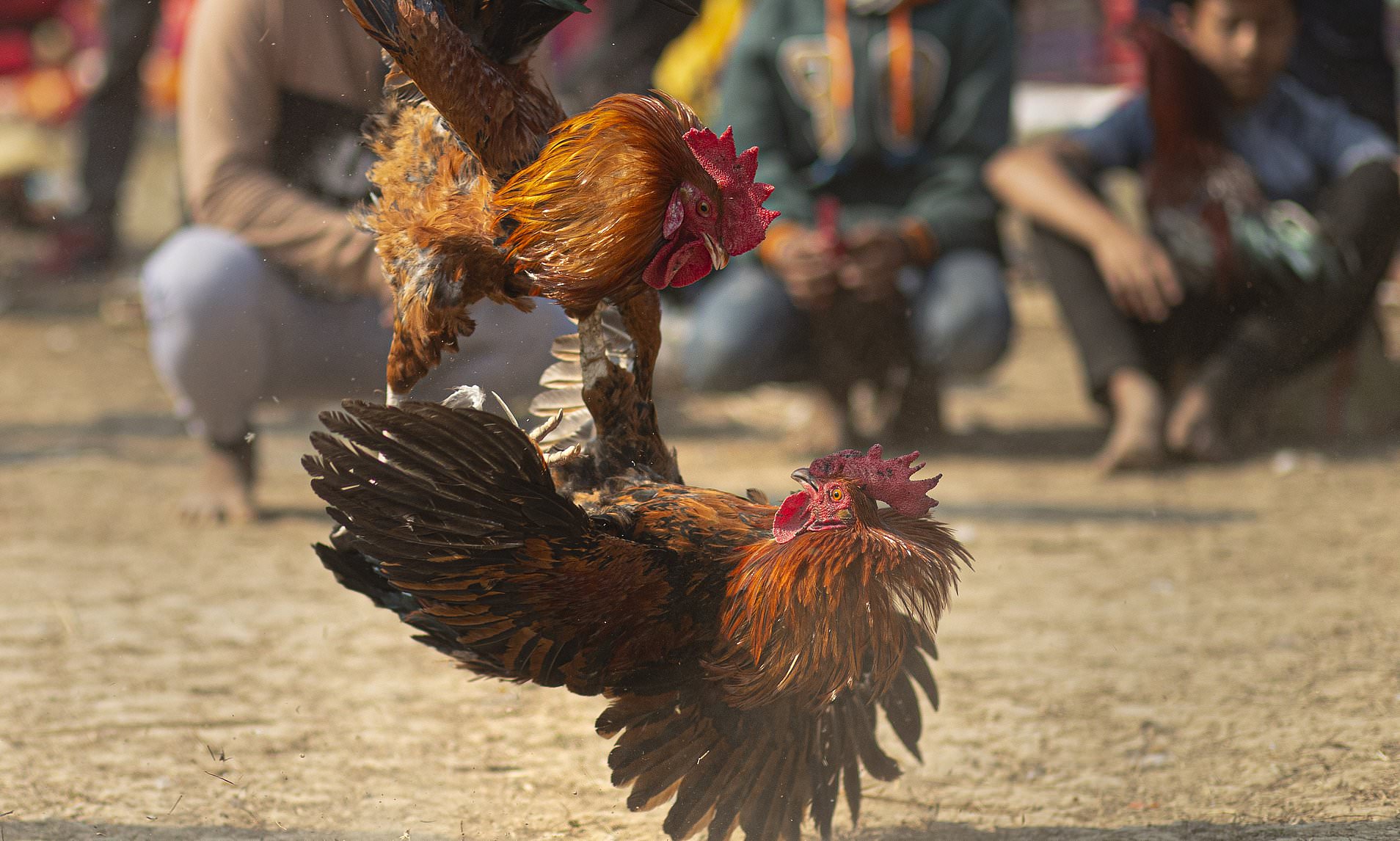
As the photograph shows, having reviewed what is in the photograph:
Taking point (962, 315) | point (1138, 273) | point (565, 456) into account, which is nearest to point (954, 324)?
point (962, 315)

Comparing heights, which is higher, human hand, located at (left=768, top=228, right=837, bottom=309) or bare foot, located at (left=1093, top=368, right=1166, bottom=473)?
human hand, located at (left=768, top=228, right=837, bottom=309)

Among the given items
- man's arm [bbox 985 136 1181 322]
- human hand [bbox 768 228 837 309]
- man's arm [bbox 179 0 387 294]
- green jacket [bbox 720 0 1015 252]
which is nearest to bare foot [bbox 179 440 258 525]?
man's arm [bbox 179 0 387 294]

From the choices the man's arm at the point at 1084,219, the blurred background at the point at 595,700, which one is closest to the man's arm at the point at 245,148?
the blurred background at the point at 595,700

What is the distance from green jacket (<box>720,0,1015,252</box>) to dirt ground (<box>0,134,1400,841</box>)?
99 cm

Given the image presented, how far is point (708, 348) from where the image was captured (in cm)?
517

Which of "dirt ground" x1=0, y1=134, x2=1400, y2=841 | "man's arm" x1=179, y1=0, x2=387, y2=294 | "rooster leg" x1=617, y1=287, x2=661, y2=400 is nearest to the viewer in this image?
"rooster leg" x1=617, y1=287, x2=661, y2=400

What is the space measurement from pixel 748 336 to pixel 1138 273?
139 centimetres

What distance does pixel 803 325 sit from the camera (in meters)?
5.14

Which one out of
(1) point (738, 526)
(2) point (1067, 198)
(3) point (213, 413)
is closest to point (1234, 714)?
(1) point (738, 526)

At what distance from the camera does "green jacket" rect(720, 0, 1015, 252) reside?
201 inches

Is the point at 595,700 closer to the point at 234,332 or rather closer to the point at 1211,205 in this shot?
the point at 234,332

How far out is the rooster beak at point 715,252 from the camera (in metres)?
1.98

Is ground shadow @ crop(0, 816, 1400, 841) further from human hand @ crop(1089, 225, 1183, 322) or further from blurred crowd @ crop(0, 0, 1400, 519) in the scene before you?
human hand @ crop(1089, 225, 1183, 322)

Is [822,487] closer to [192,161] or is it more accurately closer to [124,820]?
[124,820]
